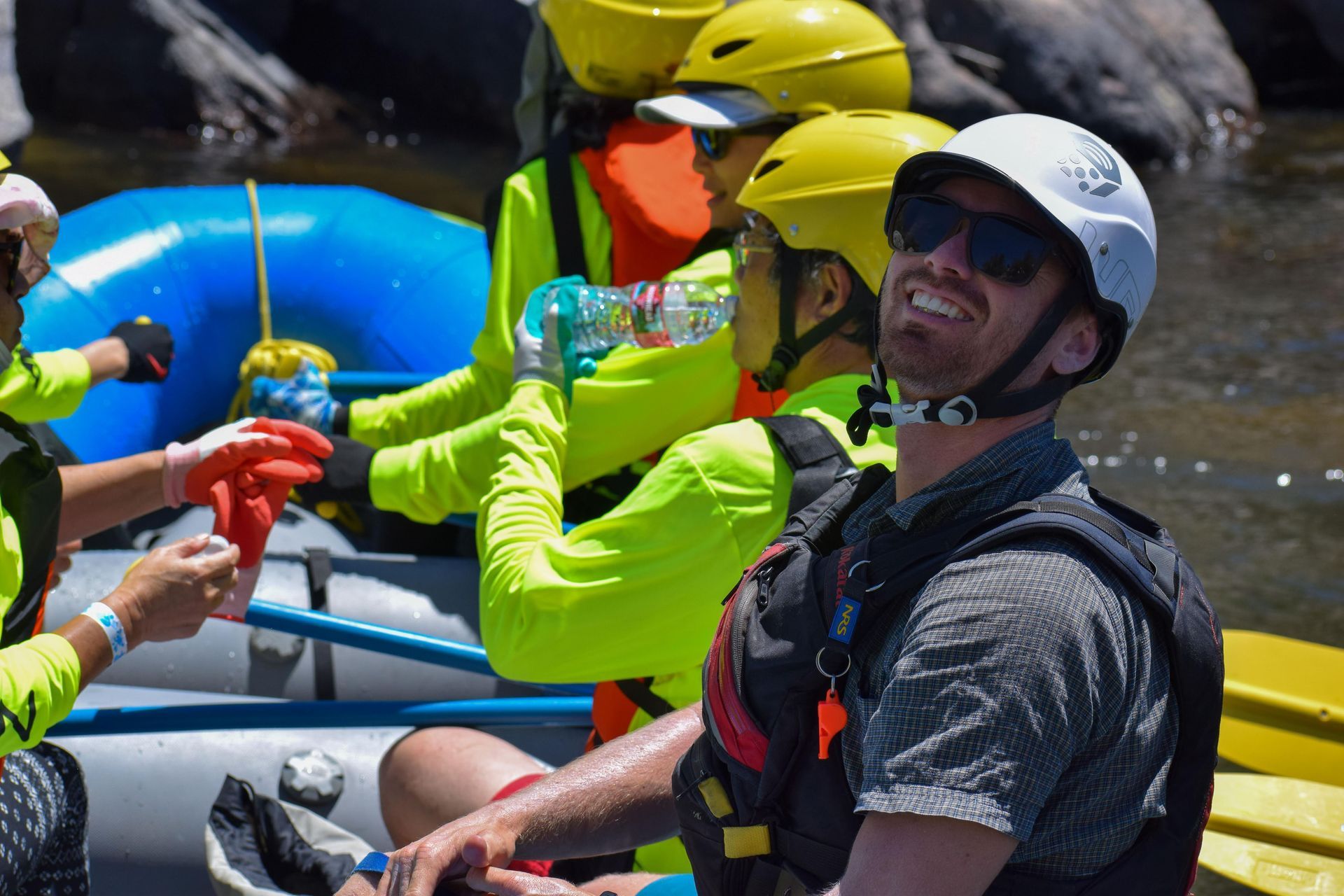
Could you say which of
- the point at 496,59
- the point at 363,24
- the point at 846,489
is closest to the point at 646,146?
the point at 846,489

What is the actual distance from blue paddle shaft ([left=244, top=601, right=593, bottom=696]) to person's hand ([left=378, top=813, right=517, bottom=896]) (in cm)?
106

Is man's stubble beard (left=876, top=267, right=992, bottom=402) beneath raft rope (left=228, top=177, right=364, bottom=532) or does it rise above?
above

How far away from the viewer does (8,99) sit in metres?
5.68

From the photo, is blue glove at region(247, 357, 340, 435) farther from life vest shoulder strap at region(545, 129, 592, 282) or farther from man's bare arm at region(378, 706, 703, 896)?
man's bare arm at region(378, 706, 703, 896)

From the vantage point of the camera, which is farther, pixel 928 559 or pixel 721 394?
pixel 721 394

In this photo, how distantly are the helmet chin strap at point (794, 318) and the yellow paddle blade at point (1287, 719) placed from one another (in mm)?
1706

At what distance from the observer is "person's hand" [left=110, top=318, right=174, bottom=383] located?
3402 millimetres

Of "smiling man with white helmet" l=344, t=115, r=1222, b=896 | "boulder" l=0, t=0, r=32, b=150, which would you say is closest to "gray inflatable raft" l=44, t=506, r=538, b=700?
"smiling man with white helmet" l=344, t=115, r=1222, b=896

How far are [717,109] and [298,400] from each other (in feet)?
4.55

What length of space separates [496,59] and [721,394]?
35.1ft

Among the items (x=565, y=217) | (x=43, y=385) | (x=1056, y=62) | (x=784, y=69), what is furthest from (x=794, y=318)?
(x=1056, y=62)

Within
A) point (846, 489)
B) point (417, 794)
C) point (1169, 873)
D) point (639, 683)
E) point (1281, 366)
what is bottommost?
point (1281, 366)

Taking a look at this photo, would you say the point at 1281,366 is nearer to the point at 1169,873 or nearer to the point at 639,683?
the point at 639,683

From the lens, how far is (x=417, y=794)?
8.37 ft
